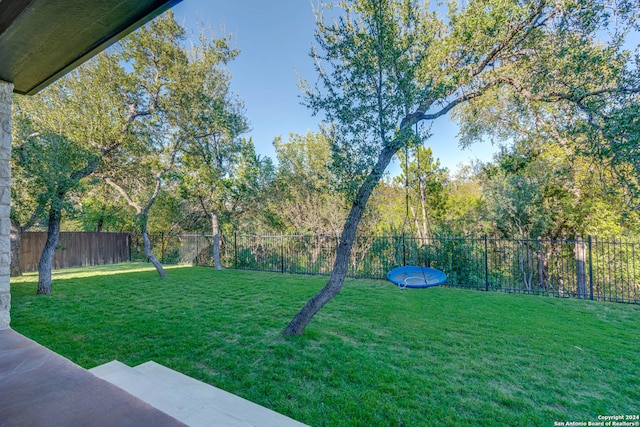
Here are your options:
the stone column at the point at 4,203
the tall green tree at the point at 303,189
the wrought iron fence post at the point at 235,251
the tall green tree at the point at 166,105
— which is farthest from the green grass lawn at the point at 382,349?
the tall green tree at the point at 303,189

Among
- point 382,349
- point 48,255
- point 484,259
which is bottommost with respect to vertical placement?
point 382,349

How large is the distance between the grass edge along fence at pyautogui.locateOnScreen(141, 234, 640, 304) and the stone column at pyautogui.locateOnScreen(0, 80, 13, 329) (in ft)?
24.7

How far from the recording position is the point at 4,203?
2.70 metres

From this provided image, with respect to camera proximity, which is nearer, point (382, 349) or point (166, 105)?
point (382, 349)

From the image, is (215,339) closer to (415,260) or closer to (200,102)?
(415,260)

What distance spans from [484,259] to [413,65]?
6.09m

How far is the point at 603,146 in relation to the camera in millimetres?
2941

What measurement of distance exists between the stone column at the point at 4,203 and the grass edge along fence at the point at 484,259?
751cm

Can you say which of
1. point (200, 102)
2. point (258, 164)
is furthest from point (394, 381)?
point (258, 164)

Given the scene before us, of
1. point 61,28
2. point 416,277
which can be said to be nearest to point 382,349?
point 416,277

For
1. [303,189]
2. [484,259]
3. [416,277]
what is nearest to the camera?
[416,277]

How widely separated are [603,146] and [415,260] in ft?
19.0

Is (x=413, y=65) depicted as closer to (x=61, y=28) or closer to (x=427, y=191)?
(x=61, y=28)

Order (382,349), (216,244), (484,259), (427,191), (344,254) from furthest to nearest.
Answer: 1. (216,244)
2. (427,191)
3. (484,259)
4. (344,254)
5. (382,349)
